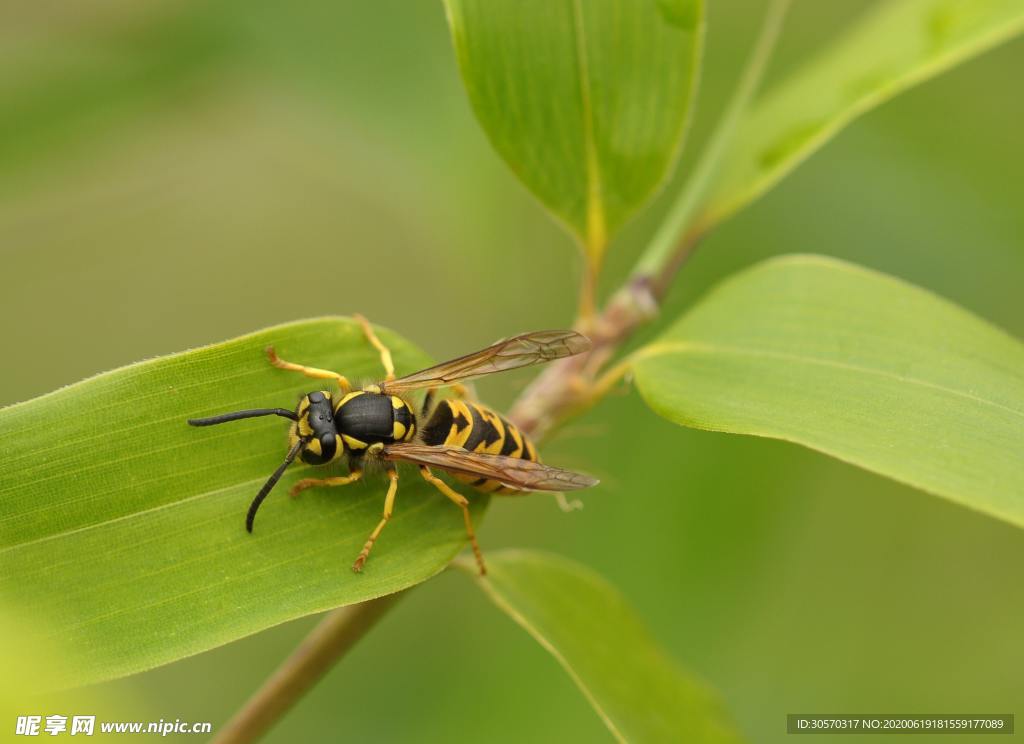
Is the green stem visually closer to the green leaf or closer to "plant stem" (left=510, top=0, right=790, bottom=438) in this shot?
"plant stem" (left=510, top=0, right=790, bottom=438)

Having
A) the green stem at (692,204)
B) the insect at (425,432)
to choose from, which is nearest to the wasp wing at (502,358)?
the insect at (425,432)

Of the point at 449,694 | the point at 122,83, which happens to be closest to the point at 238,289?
the point at 122,83

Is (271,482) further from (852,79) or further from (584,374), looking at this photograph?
Result: (852,79)

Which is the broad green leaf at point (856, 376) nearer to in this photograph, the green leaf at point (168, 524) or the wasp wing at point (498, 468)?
the wasp wing at point (498, 468)

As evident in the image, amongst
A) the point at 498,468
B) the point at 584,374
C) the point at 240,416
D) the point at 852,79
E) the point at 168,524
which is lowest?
the point at 498,468

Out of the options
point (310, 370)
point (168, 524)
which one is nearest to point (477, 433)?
point (310, 370)

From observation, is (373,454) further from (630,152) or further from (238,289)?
(238,289)
